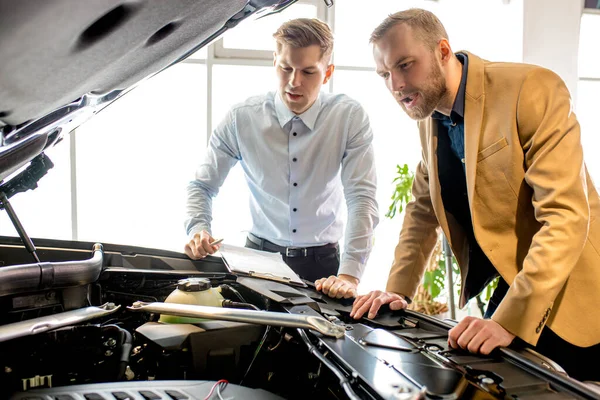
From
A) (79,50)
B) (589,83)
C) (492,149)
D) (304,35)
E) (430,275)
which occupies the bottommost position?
(430,275)

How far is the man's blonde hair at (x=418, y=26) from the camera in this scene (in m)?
1.61

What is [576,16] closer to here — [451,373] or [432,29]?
[432,29]

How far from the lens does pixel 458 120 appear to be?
1.70m

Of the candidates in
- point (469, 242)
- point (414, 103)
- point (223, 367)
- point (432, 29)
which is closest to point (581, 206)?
point (469, 242)

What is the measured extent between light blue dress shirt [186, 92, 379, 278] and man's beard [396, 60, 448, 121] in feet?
2.23

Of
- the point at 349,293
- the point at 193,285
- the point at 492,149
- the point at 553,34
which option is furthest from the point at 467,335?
the point at 553,34

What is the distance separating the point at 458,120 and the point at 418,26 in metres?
0.33

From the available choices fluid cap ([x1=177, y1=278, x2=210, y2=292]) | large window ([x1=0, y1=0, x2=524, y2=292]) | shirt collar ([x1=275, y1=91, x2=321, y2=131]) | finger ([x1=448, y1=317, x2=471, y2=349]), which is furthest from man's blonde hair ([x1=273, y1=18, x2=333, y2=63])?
large window ([x1=0, y1=0, x2=524, y2=292])

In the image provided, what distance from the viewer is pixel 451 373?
1011mm

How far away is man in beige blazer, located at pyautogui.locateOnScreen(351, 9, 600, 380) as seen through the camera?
1332 millimetres

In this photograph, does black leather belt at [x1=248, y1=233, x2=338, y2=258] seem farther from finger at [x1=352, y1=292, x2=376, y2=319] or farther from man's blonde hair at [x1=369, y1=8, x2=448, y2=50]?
man's blonde hair at [x1=369, y1=8, x2=448, y2=50]

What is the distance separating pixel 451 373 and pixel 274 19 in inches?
164

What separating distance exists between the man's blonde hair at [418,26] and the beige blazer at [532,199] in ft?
0.46

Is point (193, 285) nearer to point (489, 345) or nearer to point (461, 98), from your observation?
point (489, 345)
